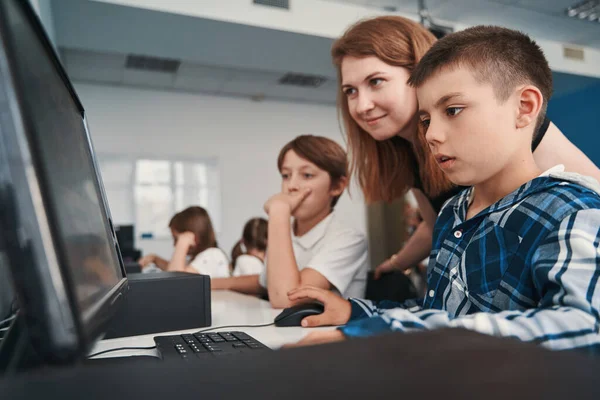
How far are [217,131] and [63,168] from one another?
5.76 metres

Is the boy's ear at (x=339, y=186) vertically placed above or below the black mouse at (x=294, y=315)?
above

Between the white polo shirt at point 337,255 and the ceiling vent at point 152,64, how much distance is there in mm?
3745

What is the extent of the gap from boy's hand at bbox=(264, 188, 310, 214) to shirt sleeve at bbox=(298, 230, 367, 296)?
Result: 0.16 meters

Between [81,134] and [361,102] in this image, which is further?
[361,102]

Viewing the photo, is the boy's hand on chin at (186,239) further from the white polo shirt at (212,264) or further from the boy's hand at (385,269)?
the boy's hand at (385,269)

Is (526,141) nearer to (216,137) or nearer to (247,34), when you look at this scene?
(247,34)

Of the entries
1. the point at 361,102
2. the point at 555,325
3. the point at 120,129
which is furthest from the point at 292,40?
the point at 555,325

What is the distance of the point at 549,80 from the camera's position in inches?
32.2

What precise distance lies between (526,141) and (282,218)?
780 millimetres

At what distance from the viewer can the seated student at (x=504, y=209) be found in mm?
498

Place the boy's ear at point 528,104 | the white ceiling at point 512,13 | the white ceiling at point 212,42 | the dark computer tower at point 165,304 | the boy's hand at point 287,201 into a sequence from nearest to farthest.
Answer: the boy's ear at point 528,104 < the dark computer tower at point 165,304 < the boy's hand at point 287,201 < the white ceiling at point 212,42 < the white ceiling at point 512,13

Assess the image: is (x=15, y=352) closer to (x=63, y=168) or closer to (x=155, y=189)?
(x=63, y=168)

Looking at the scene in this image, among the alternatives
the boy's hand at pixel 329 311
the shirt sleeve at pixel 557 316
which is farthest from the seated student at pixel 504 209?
the boy's hand at pixel 329 311

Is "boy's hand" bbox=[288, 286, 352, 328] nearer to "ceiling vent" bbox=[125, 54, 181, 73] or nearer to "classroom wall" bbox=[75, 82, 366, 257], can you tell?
"ceiling vent" bbox=[125, 54, 181, 73]
